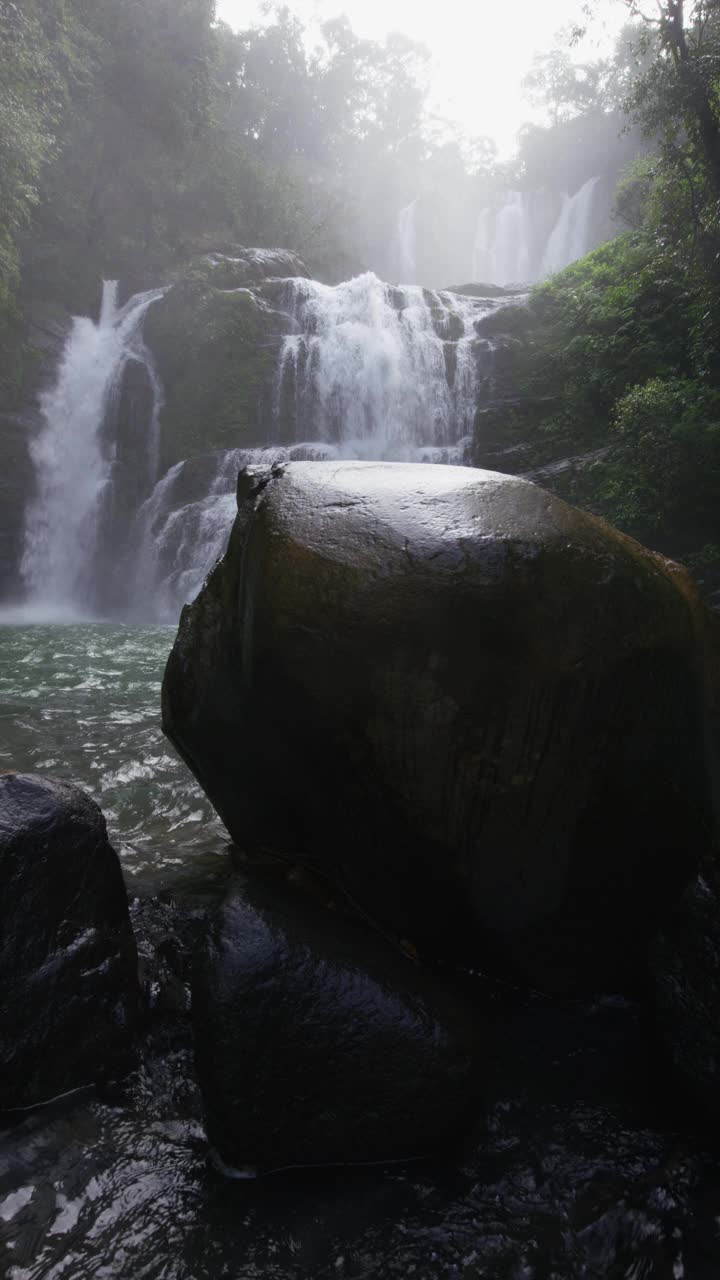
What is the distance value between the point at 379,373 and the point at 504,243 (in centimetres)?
3029

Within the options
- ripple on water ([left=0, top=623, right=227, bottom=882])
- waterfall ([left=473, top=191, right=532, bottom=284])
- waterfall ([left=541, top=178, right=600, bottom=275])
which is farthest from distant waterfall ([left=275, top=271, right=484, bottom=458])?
waterfall ([left=473, top=191, right=532, bottom=284])

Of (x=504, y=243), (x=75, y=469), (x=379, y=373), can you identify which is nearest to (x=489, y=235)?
(x=504, y=243)

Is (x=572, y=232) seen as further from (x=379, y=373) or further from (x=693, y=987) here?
(x=693, y=987)

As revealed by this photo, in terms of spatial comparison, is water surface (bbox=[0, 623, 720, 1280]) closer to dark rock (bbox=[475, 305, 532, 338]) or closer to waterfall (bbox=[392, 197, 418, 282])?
dark rock (bbox=[475, 305, 532, 338])

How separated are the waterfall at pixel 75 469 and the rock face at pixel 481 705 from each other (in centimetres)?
1528

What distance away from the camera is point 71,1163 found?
201 centimetres

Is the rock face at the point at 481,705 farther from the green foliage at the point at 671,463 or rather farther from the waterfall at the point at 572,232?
the waterfall at the point at 572,232

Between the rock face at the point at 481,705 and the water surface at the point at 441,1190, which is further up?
the rock face at the point at 481,705

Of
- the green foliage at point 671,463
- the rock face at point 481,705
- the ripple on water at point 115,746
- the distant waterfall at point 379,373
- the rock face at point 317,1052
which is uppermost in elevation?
the distant waterfall at point 379,373

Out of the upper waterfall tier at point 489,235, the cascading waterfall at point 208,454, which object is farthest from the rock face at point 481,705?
the upper waterfall tier at point 489,235

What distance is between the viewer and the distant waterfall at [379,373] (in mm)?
16406

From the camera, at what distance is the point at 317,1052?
2121 mm

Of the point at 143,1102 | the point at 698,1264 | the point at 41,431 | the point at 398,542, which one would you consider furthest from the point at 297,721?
the point at 41,431

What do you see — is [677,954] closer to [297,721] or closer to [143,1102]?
[297,721]
